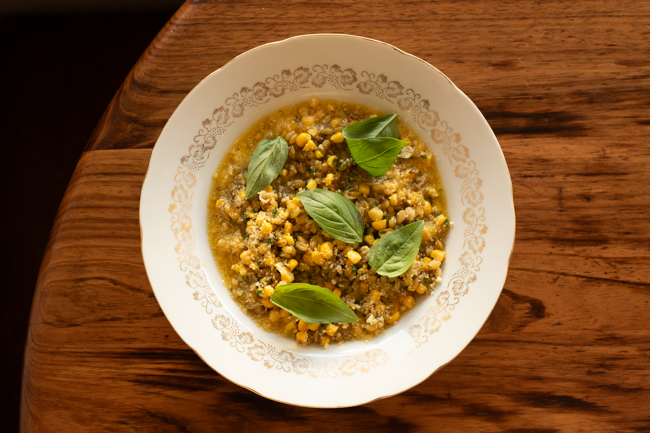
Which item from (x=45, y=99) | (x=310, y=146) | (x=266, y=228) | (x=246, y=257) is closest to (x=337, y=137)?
(x=310, y=146)

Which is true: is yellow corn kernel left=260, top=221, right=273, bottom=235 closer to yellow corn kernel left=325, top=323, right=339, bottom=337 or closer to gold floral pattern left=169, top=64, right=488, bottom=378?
gold floral pattern left=169, top=64, right=488, bottom=378

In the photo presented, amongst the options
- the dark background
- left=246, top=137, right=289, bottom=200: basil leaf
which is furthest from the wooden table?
the dark background

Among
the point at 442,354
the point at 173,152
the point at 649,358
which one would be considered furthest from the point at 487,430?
the point at 173,152

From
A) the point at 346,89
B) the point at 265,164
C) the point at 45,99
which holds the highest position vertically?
the point at 45,99

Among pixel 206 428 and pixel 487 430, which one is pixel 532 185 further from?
pixel 206 428

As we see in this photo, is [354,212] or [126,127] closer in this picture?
[354,212]

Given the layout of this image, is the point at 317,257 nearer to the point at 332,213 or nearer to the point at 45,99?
the point at 332,213
